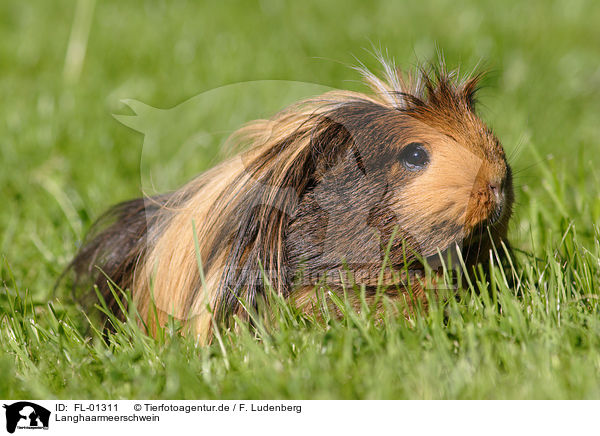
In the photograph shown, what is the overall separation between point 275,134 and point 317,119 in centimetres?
22

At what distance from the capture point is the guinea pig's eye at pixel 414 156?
2.29 meters

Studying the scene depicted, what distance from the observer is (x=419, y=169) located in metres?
2.28

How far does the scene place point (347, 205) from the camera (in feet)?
7.59

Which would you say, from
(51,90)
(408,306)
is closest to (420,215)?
(408,306)
